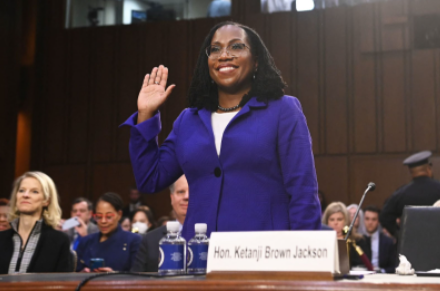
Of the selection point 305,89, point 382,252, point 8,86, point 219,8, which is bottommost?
point 382,252

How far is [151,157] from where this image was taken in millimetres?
1939

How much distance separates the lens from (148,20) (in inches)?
408

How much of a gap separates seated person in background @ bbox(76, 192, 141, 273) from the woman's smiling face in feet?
9.68

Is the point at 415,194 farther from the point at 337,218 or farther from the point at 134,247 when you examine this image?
the point at 134,247

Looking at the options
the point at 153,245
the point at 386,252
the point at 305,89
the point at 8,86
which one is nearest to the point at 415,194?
the point at 386,252

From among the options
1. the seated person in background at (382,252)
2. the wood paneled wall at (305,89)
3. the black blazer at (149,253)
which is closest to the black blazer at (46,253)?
the black blazer at (149,253)

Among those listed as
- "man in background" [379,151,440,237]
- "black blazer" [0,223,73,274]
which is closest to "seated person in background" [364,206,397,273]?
"man in background" [379,151,440,237]

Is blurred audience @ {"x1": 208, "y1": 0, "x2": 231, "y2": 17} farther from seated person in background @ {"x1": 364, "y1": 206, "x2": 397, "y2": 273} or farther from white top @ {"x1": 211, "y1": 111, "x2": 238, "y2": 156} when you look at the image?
white top @ {"x1": 211, "y1": 111, "x2": 238, "y2": 156}

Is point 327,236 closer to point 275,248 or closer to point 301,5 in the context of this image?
point 275,248

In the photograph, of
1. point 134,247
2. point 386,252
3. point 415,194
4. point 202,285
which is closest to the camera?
point 202,285

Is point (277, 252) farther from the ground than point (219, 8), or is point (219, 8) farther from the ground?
point (219, 8)

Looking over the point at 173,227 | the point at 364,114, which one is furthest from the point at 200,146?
the point at 364,114

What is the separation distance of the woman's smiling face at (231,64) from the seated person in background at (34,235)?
2204 millimetres

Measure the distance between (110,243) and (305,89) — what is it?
5.31 m
